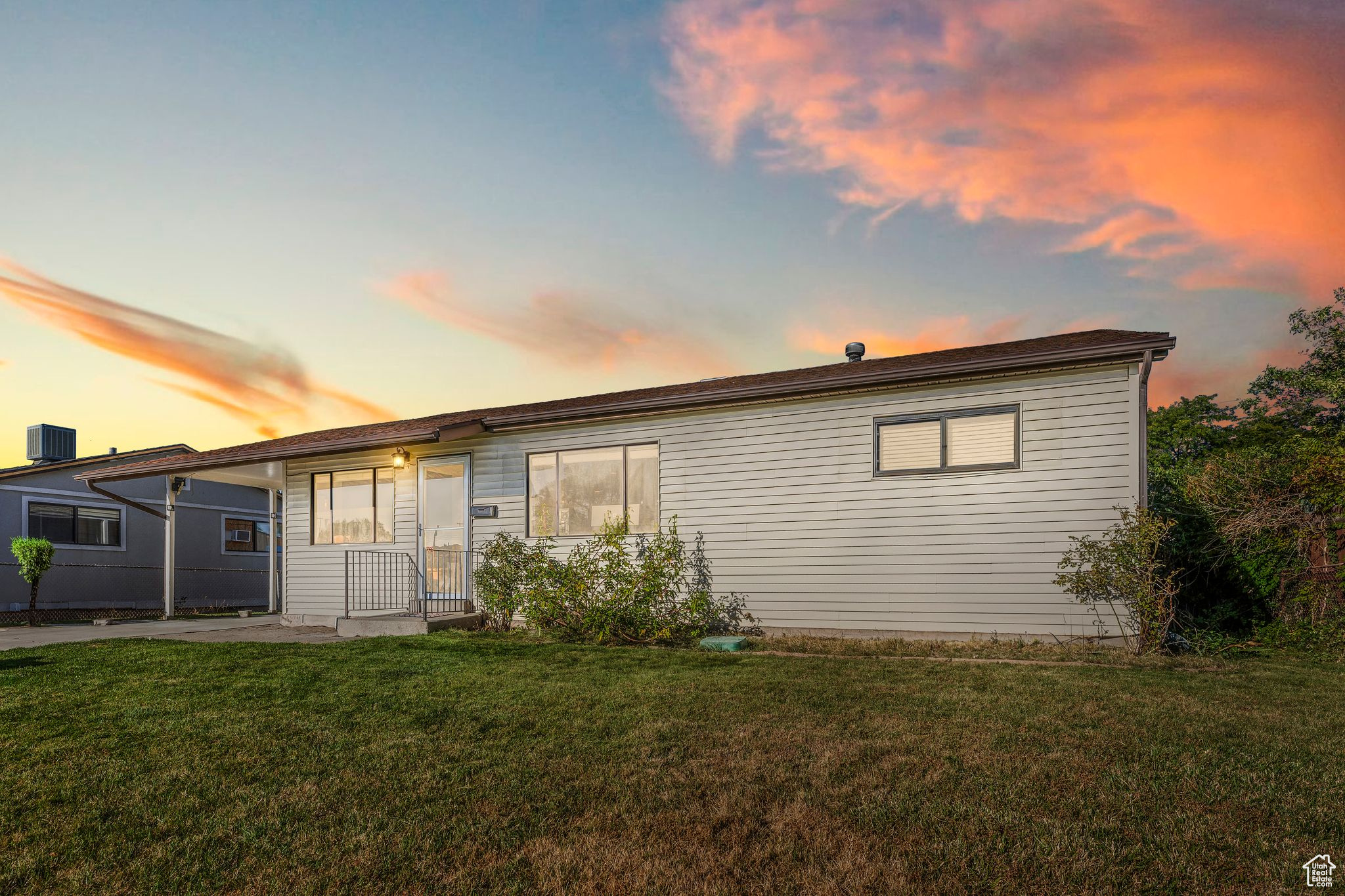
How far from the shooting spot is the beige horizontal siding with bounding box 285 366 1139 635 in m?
7.68

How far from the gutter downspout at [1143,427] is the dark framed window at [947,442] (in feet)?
3.79

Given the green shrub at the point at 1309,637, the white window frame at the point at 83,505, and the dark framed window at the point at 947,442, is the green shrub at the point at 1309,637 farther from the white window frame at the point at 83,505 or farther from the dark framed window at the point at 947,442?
the white window frame at the point at 83,505

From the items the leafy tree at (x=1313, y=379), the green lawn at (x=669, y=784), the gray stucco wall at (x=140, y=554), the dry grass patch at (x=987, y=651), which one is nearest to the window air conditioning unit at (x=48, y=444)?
the gray stucco wall at (x=140, y=554)

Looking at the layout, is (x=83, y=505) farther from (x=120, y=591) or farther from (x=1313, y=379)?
(x=1313, y=379)

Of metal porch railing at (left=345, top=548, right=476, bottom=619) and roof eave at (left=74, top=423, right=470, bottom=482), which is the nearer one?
roof eave at (left=74, top=423, right=470, bottom=482)

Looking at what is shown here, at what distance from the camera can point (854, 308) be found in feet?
42.8

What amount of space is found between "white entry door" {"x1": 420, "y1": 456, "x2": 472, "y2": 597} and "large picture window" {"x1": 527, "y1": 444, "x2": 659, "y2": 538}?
1190 millimetres

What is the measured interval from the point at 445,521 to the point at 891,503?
6686 mm

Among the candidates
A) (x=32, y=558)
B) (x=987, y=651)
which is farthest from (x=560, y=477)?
(x=32, y=558)

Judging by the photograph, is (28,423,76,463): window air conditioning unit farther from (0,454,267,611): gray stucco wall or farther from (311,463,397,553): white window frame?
(311,463,397,553): white window frame

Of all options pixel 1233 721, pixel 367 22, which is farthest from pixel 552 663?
pixel 367 22

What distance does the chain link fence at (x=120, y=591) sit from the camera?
16.4 meters

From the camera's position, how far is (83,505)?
59.4ft

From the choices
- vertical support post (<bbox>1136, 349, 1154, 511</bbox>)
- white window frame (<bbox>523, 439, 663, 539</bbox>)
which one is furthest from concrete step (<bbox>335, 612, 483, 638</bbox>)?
vertical support post (<bbox>1136, 349, 1154, 511</bbox>)
